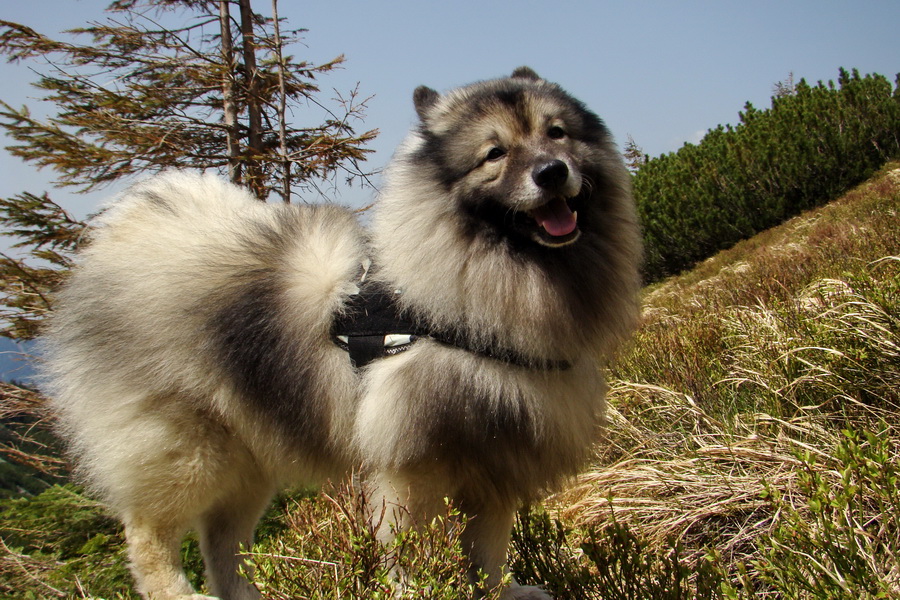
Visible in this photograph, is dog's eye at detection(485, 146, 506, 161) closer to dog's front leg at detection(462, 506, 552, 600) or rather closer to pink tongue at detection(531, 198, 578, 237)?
pink tongue at detection(531, 198, 578, 237)

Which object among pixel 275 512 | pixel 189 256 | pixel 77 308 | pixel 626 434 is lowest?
pixel 275 512

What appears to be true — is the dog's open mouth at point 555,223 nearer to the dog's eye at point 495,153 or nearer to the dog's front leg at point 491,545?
the dog's eye at point 495,153

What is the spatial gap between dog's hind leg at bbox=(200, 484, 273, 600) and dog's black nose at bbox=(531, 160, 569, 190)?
7.07 feet

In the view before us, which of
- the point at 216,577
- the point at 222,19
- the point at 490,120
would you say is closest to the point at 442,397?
the point at 490,120

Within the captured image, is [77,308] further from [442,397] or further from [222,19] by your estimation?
[222,19]

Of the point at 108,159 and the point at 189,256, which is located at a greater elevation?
the point at 108,159

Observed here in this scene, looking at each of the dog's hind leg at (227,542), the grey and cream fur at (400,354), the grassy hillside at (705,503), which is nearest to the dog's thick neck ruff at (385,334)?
the grey and cream fur at (400,354)

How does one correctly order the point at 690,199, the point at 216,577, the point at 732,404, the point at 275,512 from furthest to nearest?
1. the point at 690,199
2. the point at 275,512
3. the point at 732,404
4. the point at 216,577

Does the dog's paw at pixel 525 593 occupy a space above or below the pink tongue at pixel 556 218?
below

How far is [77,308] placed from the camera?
274 centimetres

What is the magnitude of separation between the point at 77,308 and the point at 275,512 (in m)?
2.08

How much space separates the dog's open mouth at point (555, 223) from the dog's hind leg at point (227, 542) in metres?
2.02

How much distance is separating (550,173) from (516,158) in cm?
20

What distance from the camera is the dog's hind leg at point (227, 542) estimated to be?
3000 mm
